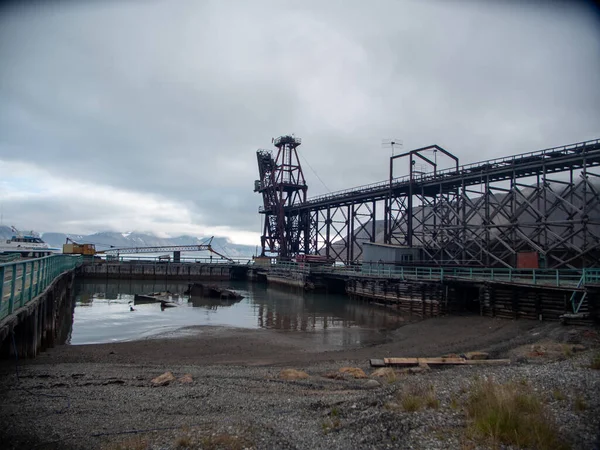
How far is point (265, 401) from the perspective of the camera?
8609mm

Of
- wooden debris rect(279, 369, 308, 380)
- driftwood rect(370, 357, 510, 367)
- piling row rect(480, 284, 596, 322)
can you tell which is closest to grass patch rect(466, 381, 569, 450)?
wooden debris rect(279, 369, 308, 380)

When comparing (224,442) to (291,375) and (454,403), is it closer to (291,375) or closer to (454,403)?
(454,403)

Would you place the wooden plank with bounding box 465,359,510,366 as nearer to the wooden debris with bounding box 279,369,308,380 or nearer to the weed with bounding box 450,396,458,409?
the weed with bounding box 450,396,458,409

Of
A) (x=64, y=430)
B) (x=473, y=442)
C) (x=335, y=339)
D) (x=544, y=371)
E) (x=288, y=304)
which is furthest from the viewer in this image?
(x=288, y=304)

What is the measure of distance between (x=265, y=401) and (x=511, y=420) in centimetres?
488

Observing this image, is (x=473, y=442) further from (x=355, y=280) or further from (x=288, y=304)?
(x=355, y=280)

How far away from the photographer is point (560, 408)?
23.2 feet

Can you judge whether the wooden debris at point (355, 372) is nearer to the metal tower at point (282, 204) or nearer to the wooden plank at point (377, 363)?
the wooden plank at point (377, 363)

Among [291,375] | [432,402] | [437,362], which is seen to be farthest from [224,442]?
[437,362]

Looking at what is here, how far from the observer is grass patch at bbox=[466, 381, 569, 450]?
579 centimetres

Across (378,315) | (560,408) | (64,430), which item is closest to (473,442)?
(560,408)

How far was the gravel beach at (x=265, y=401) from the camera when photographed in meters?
6.43

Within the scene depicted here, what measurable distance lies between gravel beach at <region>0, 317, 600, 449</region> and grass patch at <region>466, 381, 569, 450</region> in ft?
0.69

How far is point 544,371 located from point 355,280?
3142 centimetres
